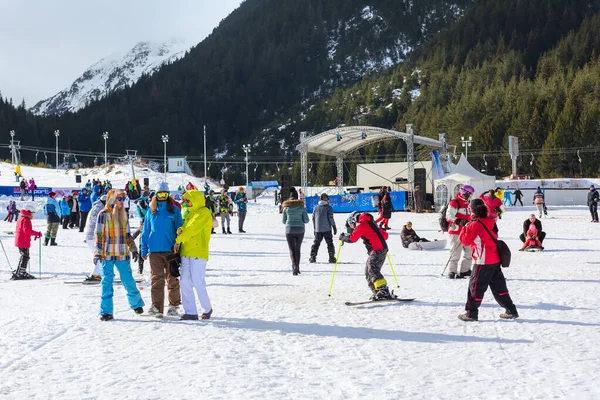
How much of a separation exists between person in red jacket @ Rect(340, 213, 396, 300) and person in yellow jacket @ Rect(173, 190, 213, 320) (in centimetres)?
212

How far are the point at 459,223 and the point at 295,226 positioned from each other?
2892 millimetres

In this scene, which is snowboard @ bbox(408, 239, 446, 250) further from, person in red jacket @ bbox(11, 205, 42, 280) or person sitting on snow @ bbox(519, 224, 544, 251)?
person in red jacket @ bbox(11, 205, 42, 280)

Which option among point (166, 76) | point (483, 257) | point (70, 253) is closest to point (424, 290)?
point (483, 257)

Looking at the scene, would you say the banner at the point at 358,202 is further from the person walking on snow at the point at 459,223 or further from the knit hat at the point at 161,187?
the knit hat at the point at 161,187

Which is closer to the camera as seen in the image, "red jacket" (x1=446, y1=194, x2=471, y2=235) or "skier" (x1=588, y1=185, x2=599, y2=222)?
"red jacket" (x1=446, y1=194, x2=471, y2=235)

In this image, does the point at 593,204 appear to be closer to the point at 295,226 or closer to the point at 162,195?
the point at 295,226

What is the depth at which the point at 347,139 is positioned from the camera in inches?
1572

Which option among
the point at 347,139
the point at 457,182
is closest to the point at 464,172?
the point at 457,182

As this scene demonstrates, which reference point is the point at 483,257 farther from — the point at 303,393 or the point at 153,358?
the point at 153,358

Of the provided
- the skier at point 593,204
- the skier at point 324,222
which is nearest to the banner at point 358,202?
the skier at point 593,204

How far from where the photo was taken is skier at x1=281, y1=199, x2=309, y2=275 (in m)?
11.1

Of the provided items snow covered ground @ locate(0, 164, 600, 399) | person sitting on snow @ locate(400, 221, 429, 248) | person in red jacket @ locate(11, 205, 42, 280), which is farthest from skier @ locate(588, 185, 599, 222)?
person in red jacket @ locate(11, 205, 42, 280)

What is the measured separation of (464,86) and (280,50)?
85697mm

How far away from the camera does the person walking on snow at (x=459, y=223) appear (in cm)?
998
